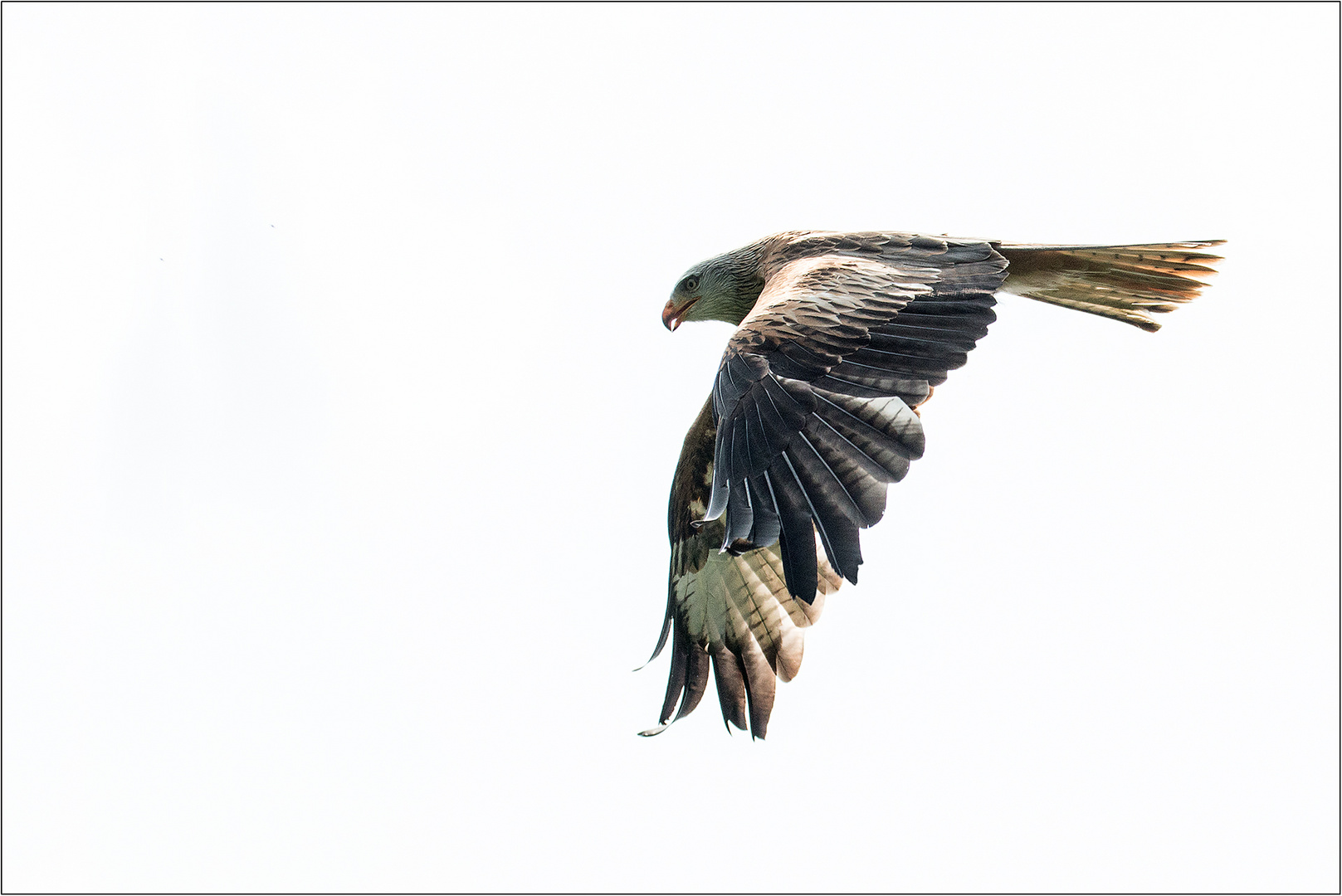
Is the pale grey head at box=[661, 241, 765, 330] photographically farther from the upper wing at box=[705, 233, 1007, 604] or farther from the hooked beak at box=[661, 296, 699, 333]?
the upper wing at box=[705, 233, 1007, 604]

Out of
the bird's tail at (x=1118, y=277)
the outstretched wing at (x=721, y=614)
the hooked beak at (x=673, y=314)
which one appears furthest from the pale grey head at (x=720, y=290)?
the bird's tail at (x=1118, y=277)

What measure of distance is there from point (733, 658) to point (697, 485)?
88cm

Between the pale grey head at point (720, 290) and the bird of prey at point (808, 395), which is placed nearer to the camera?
the bird of prey at point (808, 395)

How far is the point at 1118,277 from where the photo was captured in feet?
22.6

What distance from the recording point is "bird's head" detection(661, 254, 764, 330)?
24.7 ft

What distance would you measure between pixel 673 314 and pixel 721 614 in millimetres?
2040

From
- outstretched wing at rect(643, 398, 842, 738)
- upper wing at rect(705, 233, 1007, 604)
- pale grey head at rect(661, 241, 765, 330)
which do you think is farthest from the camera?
pale grey head at rect(661, 241, 765, 330)

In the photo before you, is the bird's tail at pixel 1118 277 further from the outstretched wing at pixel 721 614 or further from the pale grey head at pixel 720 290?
the outstretched wing at pixel 721 614

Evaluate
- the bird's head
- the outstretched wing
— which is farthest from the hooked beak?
the outstretched wing

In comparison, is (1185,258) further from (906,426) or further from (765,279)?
(906,426)

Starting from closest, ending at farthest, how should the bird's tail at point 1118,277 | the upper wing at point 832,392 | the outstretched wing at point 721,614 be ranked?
the upper wing at point 832,392
the outstretched wing at point 721,614
the bird's tail at point 1118,277

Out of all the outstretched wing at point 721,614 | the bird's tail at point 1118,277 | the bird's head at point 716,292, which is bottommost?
the outstretched wing at point 721,614

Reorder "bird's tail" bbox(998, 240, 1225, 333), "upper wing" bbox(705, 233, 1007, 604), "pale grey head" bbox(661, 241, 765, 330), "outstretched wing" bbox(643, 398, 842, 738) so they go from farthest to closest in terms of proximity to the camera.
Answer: "pale grey head" bbox(661, 241, 765, 330)
"bird's tail" bbox(998, 240, 1225, 333)
"outstretched wing" bbox(643, 398, 842, 738)
"upper wing" bbox(705, 233, 1007, 604)

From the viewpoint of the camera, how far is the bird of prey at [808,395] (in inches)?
176
